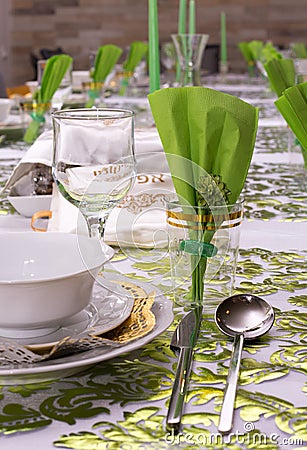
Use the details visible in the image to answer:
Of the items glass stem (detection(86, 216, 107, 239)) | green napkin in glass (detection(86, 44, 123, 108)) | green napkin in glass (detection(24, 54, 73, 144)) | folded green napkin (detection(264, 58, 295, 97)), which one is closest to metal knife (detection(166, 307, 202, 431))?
glass stem (detection(86, 216, 107, 239))

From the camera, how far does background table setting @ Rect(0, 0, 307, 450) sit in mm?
589

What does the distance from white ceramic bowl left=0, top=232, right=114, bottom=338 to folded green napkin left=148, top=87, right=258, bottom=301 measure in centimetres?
12

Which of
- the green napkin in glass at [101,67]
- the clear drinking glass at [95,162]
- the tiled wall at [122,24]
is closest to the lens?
the clear drinking glass at [95,162]

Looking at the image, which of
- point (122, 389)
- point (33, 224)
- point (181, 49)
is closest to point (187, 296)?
point (122, 389)

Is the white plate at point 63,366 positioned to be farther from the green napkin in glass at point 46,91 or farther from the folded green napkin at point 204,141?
the green napkin in glass at point 46,91

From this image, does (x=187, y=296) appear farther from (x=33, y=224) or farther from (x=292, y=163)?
(x=292, y=163)

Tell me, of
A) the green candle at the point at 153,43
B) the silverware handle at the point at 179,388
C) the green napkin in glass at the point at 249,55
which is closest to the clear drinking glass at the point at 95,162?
the silverware handle at the point at 179,388

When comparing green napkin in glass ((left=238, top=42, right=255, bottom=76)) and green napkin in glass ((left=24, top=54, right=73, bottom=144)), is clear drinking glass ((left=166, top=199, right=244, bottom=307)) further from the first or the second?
green napkin in glass ((left=238, top=42, right=255, bottom=76))

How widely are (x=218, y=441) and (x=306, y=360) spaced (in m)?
0.17

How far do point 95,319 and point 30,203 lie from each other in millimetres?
544

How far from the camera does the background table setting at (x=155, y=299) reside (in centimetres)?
59

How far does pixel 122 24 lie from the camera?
25.7ft

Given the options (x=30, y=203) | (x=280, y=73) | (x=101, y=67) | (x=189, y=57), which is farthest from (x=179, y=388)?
(x=101, y=67)

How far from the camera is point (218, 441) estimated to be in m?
0.56
